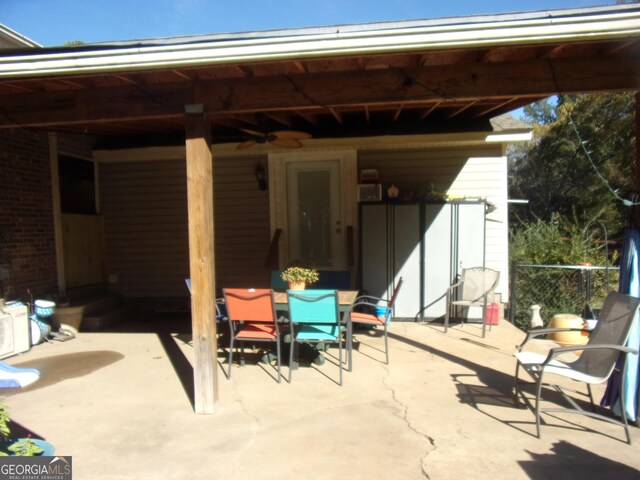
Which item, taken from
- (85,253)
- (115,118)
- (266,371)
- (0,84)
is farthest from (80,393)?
(85,253)

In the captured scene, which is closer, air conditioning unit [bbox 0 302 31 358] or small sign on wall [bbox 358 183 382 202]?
air conditioning unit [bbox 0 302 31 358]

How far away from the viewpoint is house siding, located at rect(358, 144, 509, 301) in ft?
22.2

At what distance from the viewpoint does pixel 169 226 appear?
740cm

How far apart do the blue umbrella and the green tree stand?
7606 millimetres

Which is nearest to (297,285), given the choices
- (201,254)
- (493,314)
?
(201,254)

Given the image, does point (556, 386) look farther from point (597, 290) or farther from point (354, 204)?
point (597, 290)

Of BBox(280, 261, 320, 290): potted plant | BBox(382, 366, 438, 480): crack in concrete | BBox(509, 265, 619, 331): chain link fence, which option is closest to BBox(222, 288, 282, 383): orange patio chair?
BBox(280, 261, 320, 290): potted plant

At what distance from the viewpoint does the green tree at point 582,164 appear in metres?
14.4

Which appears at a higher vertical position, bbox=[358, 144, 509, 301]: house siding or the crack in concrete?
bbox=[358, 144, 509, 301]: house siding

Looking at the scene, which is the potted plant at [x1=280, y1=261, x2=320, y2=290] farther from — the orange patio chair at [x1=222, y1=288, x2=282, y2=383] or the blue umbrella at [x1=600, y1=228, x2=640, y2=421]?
the blue umbrella at [x1=600, y1=228, x2=640, y2=421]

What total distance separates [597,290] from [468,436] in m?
6.63

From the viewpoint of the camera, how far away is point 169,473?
2.69m

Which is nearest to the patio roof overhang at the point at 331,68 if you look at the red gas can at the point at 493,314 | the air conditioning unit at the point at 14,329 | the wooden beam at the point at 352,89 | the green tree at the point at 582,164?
the wooden beam at the point at 352,89

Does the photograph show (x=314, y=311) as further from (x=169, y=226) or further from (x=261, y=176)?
(x=169, y=226)
